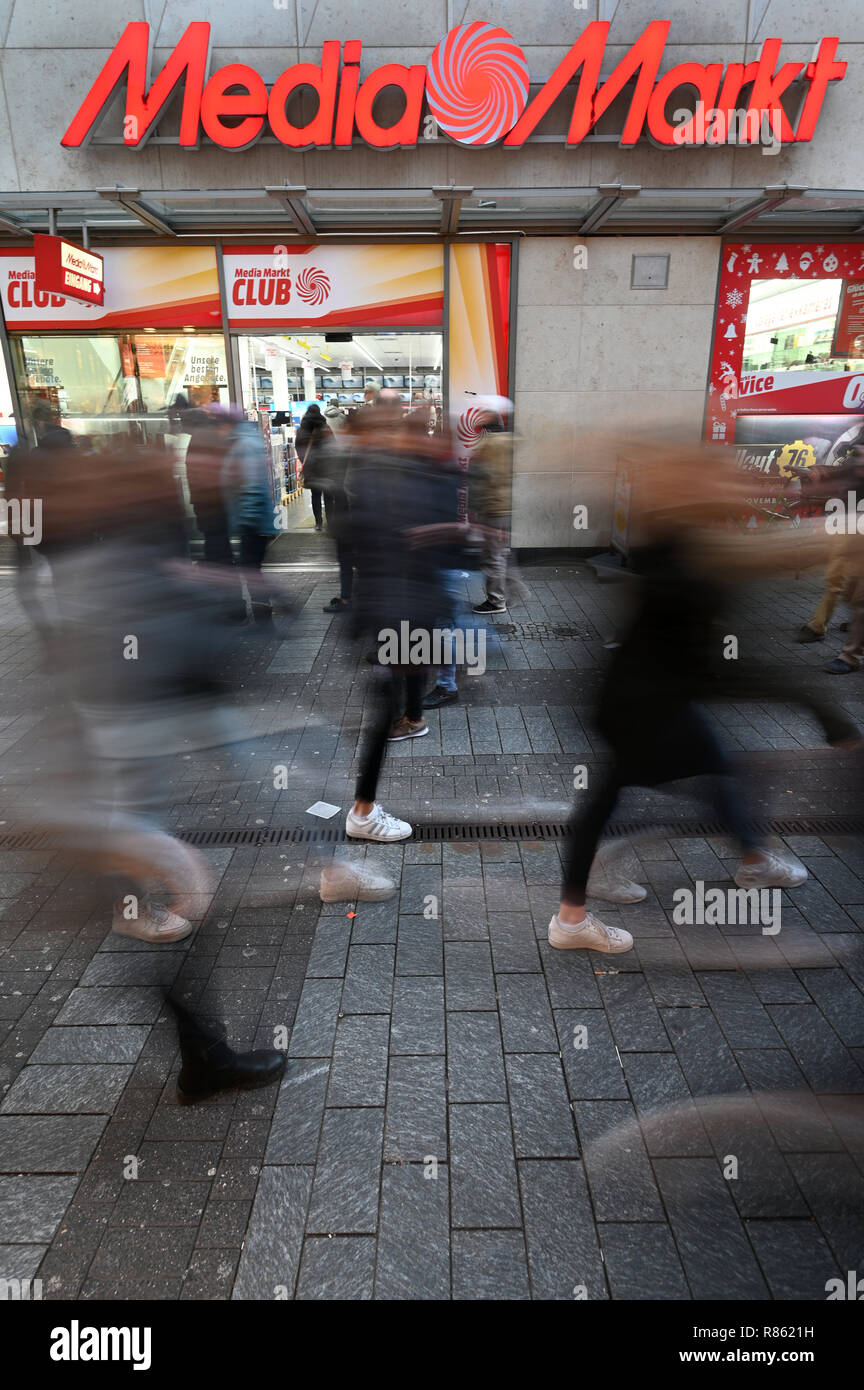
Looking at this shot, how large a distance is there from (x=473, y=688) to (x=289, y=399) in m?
6.87

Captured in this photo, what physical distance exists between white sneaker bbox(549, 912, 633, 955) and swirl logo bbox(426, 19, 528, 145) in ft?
28.8

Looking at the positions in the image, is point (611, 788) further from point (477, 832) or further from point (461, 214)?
point (461, 214)

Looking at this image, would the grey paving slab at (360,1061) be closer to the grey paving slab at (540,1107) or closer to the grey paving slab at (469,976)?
the grey paving slab at (469,976)

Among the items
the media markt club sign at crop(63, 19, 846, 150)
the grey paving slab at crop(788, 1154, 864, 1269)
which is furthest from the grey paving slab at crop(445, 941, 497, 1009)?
the media markt club sign at crop(63, 19, 846, 150)

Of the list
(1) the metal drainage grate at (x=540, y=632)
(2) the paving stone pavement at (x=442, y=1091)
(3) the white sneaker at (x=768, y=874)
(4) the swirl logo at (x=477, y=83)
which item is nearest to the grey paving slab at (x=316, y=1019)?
(2) the paving stone pavement at (x=442, y=1091)

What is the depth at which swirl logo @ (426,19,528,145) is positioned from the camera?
27.9ft

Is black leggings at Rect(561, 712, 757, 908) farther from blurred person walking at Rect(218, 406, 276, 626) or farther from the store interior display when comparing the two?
the store interior display

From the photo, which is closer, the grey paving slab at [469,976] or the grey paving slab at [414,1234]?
the grey paving slab at [414,1234]

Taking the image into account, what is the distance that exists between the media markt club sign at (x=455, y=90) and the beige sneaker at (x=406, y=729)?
270 inches

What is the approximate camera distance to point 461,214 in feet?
30.1

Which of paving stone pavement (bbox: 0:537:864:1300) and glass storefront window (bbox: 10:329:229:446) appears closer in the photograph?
paving stone pavement (bbox: 0:537:864:1300)

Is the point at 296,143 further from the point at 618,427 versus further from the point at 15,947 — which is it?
the point at 15,947

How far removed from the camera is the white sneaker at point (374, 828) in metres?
4.13

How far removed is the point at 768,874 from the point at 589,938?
3.23 ft
